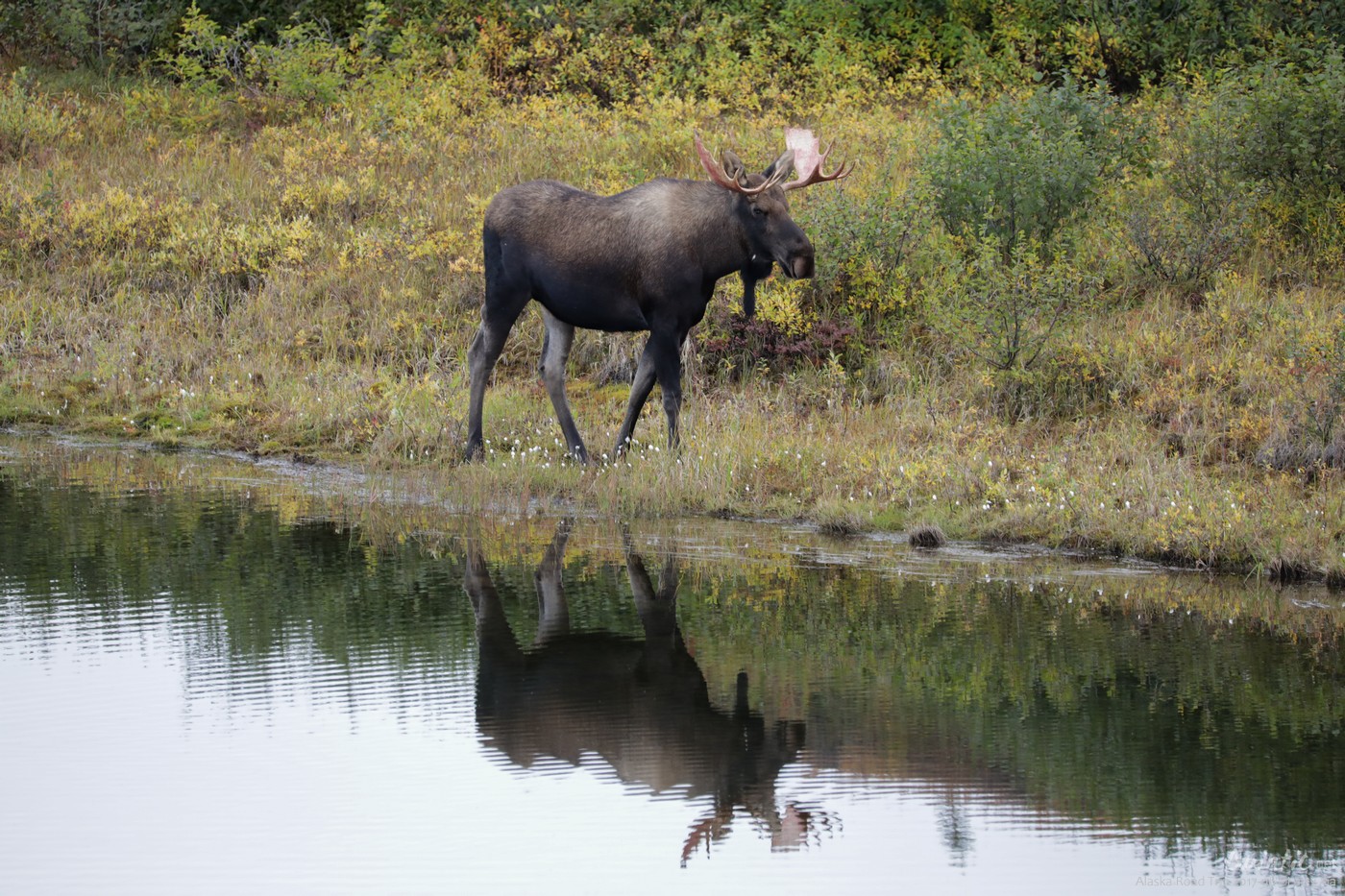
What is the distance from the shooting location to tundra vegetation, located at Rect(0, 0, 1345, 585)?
37.2 feet

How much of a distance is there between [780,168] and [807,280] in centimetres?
277

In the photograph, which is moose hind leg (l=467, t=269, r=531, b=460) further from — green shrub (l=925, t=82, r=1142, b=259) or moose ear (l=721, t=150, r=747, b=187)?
green shrub (l=925, t=82, r=1142, b=259)

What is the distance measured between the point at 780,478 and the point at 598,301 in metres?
1.71

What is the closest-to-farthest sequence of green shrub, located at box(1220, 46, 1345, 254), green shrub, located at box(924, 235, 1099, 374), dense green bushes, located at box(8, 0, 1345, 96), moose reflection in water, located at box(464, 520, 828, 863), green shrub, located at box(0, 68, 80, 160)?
moose reflection in water, located at box(464, 520, 828, 863) < green shrub, located at box(924, 235, 1099, 374) < green shrub, located at box(1220, 46, 1345, 254) < green shrub, located at box(0, 68, 80, 160) < dense green bushes, located at box(8, 0, 1345, 96)

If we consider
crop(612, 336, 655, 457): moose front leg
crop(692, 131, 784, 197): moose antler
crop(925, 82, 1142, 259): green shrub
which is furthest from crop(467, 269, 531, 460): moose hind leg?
crop(925, 82, 1142, 259): green shrub

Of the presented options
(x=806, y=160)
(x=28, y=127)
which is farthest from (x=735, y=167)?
(x=28, y=127)

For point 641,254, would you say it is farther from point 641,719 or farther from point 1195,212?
point 1195,212

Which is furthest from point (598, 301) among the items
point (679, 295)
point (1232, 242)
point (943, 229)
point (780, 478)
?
point (1232, 242)

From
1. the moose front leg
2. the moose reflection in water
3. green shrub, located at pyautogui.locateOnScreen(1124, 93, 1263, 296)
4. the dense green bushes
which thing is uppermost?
the dense green bushes

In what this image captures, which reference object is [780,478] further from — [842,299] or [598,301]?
[842,299]

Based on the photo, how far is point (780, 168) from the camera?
11633 millimetres

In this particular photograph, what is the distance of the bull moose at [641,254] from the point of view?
1159 centimetres

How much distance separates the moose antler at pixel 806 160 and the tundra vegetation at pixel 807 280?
1690 mm

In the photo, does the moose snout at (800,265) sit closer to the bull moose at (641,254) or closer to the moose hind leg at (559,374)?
the bull moose at (641,254)
